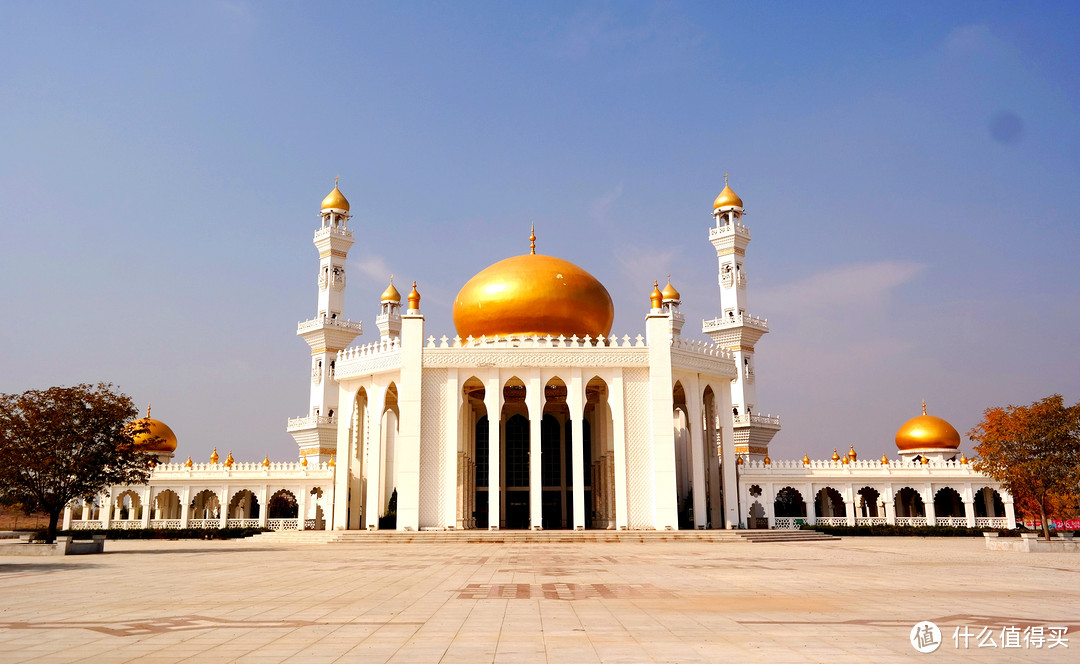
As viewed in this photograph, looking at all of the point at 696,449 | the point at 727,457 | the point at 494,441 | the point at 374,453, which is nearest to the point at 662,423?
the point at 696,449

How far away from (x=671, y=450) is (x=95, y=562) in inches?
795

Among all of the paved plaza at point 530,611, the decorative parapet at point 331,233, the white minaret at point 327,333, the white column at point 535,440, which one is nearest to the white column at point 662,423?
the white column at point 535,440

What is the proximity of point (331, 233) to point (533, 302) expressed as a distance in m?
20.4

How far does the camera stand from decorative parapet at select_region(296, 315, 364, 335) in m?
49.3

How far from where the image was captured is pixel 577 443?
3222cm

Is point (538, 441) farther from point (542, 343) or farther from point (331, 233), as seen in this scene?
point (331, 233)

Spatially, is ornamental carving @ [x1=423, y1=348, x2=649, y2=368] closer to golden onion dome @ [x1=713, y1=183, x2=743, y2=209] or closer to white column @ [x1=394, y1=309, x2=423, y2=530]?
white column @ [x1=394, y1=309, x2=423, y2=530]

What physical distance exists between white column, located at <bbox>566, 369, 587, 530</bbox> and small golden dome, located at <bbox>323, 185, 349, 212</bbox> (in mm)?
25909

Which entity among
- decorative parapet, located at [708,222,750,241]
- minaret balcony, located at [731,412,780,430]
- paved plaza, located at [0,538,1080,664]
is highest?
decorative parapet, located at [708,222,750,241]

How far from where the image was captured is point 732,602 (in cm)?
991

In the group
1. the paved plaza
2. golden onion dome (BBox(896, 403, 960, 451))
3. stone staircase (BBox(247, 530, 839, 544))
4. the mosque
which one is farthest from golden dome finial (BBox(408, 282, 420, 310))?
golden onion dome (BBox(896, 403, 960, 451))

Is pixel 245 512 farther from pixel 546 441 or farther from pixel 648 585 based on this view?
pixel 648 585

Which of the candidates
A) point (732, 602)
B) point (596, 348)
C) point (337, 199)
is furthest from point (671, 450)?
point (337, 199)

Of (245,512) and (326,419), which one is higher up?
(326,419)
